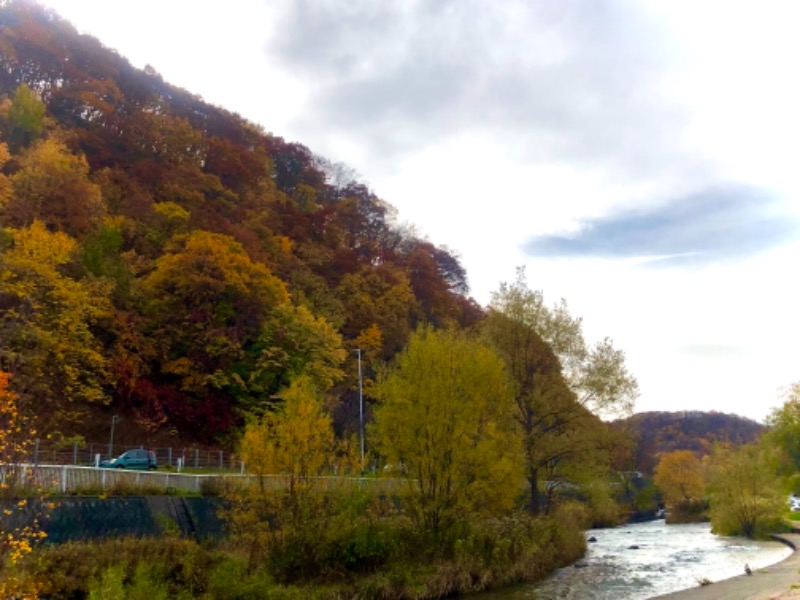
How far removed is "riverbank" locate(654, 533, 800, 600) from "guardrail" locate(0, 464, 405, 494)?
1087 centimetres

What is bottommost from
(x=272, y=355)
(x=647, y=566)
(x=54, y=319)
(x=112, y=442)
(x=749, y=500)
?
(x=647, y=566)

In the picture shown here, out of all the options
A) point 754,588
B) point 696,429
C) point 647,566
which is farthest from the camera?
point 696,429

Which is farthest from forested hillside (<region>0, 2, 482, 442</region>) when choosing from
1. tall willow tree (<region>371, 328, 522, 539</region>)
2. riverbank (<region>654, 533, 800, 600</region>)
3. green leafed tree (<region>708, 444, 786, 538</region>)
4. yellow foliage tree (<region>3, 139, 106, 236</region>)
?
green leafed tree (<region>708, 444, 786, 538</region>)

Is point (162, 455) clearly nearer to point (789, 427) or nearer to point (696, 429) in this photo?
point (789, 427)

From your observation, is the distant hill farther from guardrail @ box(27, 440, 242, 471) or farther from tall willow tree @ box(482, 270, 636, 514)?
guardrail @ box(27, 440, 242, 471)

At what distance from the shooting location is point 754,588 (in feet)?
71.8

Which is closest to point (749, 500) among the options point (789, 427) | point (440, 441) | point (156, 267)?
point (789, 427)

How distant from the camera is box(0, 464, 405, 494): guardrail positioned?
20.1 meters

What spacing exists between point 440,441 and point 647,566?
13.6 m

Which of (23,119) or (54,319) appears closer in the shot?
(54,319)

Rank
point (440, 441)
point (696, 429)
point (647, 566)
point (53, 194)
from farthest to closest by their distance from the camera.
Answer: point (696, 429)
point (53, 194)
point (647, 566)
point (440, 441)

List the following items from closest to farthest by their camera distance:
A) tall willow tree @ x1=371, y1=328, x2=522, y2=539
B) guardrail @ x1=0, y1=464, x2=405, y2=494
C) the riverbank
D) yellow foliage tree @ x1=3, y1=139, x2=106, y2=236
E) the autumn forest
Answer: the riverbank → guardrail @ x1=0, y1=464, x2=405, y2=494 → the autumn forest → tall willow tree @ x1=371, y1=328, x2=522, y2=539 → yellow foliage tree @ x1=3, y1=139, x2=106, y2=236

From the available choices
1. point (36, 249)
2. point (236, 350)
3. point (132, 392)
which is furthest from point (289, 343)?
point (36, 249)

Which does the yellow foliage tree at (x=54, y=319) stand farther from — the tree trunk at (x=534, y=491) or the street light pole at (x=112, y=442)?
the tree trunk at (x=534, y=491)
